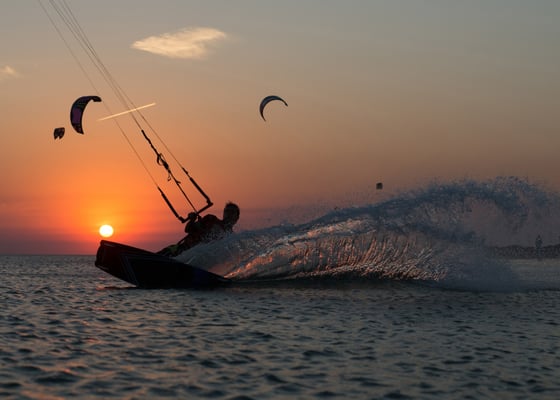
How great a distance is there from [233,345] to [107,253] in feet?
42.6

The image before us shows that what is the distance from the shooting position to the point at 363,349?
A: 13117mm

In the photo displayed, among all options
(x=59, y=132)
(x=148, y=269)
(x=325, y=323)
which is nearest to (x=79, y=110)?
(x=59, y=132)

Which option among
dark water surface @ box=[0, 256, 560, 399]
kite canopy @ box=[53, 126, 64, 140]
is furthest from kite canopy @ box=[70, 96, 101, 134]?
dark water surface @ box=[0, 256, 560, 399]

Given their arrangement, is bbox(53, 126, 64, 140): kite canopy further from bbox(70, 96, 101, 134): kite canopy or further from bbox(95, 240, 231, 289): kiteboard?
bbox(95, 240, 231, 289): kiteboard

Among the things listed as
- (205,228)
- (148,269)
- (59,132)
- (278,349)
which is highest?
(59,132)

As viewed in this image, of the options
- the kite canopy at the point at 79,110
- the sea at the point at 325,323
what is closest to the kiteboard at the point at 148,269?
the sea at the point at 325,323

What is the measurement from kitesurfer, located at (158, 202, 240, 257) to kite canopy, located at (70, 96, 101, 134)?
18.1ft

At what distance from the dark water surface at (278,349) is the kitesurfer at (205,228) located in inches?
139

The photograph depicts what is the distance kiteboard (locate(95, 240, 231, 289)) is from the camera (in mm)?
25359

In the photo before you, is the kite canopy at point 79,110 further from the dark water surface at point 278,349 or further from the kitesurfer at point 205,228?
the dark water surface at point 278,349

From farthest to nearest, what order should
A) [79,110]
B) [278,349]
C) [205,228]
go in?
[79,110] < [205,228] < [278,349]

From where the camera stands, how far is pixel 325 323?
16812 mm

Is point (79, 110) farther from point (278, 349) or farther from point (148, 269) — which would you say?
point (278, 349)

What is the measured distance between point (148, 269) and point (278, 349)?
45.2 feet
